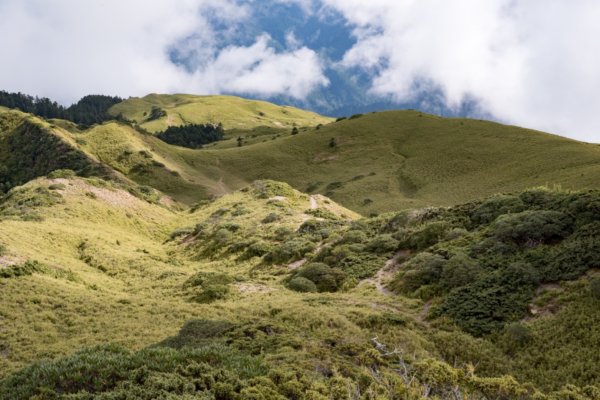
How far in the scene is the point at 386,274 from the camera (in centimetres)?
2588

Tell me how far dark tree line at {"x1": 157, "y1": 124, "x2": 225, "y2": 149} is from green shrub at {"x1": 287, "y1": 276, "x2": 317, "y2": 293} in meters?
131

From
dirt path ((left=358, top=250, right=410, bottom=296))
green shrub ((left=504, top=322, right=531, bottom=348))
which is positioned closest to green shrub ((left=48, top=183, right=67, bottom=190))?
dirt path ((left=358, top=250, right=410, bottom=296))

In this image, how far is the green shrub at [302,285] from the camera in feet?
84.8

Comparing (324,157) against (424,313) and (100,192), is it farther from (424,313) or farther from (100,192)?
(424,313)

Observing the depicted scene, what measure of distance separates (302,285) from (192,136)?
481 ft

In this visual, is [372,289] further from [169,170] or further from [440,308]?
[169,170]

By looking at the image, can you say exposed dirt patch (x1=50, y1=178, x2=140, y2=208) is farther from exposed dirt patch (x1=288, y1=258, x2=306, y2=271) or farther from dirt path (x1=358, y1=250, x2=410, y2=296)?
dirt path (x1=358, y1=250, x2=410, y2=296)

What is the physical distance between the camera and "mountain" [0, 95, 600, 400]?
37.4 ft

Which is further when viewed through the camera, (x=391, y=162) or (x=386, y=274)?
(x=391, y=162)

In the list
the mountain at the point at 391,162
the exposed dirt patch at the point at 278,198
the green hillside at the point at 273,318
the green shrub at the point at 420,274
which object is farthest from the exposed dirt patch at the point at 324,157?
the green shrub at the point at 420,274

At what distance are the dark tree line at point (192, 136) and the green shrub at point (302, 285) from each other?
131000 mm

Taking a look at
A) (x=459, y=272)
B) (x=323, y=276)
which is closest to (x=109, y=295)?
(x=323, y=276)

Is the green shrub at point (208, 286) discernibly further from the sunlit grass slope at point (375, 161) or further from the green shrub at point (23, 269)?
the sunlit grass slope at point (375, 161)

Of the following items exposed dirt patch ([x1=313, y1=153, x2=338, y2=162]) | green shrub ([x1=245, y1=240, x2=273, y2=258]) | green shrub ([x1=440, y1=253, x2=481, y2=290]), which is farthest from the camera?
exposed dirt patch ([x1=313, y1=153, x2=338, y2=162])
